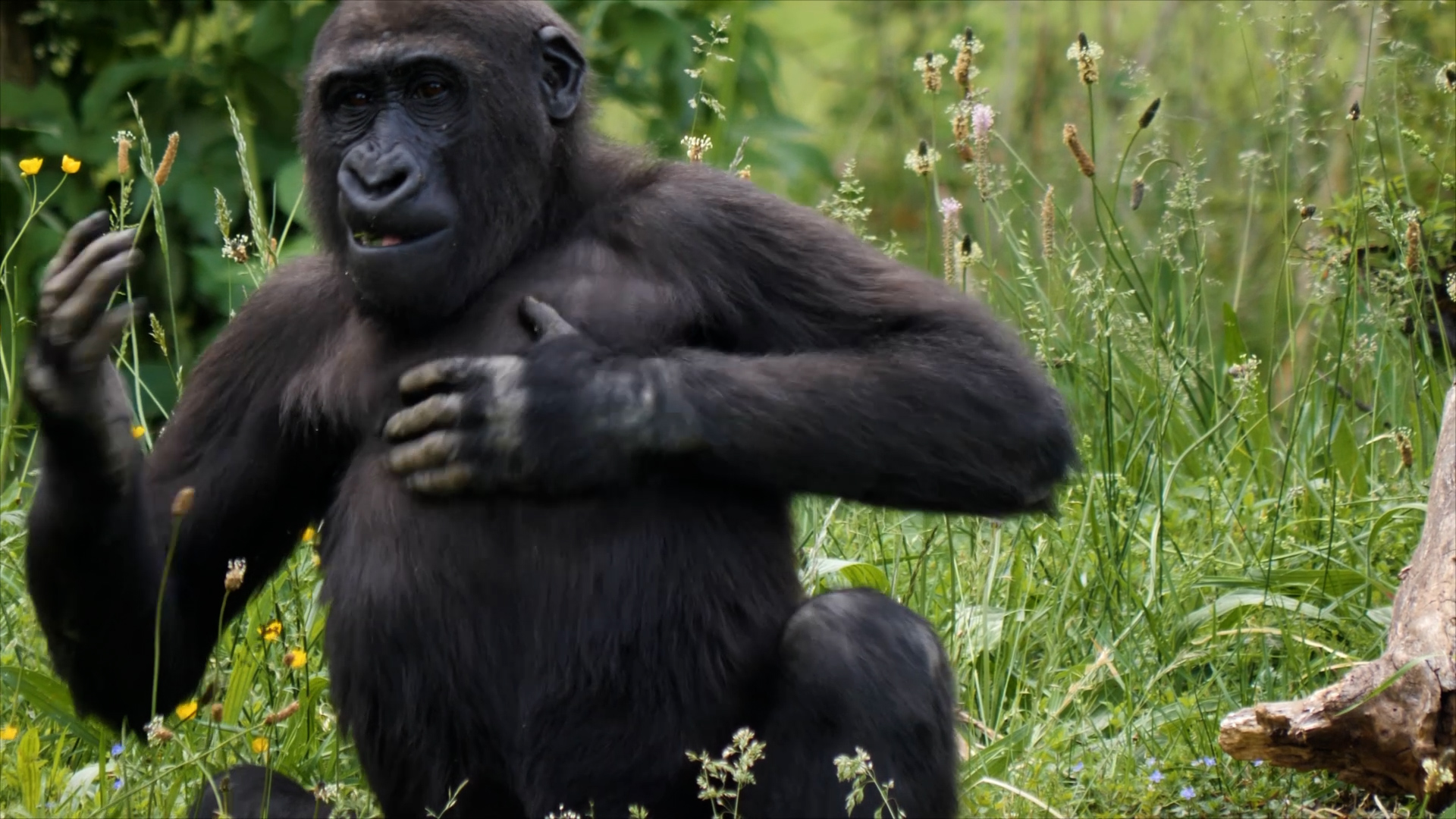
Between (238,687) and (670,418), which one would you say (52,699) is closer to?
(238,687)

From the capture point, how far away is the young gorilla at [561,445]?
3.07 metres

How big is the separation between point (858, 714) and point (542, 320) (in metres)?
0.82

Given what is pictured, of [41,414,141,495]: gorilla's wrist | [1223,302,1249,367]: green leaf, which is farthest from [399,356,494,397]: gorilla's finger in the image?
[1223,302,1249,367]: green leaf

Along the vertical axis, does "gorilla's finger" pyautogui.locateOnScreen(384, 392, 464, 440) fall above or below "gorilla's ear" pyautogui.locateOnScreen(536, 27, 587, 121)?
below

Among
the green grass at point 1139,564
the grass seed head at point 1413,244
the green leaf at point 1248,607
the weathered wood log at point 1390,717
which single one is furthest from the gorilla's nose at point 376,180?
the grass seed head at point 1413,244

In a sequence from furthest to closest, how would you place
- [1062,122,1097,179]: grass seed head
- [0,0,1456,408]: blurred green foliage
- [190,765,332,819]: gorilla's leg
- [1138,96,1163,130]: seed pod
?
[0,0,1456,408]: blurred green foliage, [1138,96,1163,130]: seed pod, [1062,122,1097,179]: grass seed head, [190,765,332,819]: gorilla's leg

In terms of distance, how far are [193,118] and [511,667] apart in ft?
11.1

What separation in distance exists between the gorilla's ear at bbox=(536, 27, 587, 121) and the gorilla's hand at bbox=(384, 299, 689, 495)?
1.70 ft

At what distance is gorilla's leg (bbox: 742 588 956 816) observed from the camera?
118 inches

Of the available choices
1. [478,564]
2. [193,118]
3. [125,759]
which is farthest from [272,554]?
[193,118]

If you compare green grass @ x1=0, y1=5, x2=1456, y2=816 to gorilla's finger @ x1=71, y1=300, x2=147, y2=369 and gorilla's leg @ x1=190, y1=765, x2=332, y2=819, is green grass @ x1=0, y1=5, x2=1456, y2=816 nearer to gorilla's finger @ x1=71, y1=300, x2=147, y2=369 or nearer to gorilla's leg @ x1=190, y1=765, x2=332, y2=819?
gorilla's leg @ x1=190, y1=765, x2=332, y2=819

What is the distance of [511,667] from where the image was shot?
3.14 metres

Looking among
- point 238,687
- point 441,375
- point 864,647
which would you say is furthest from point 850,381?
point 238,687

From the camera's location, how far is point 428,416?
124 inches
